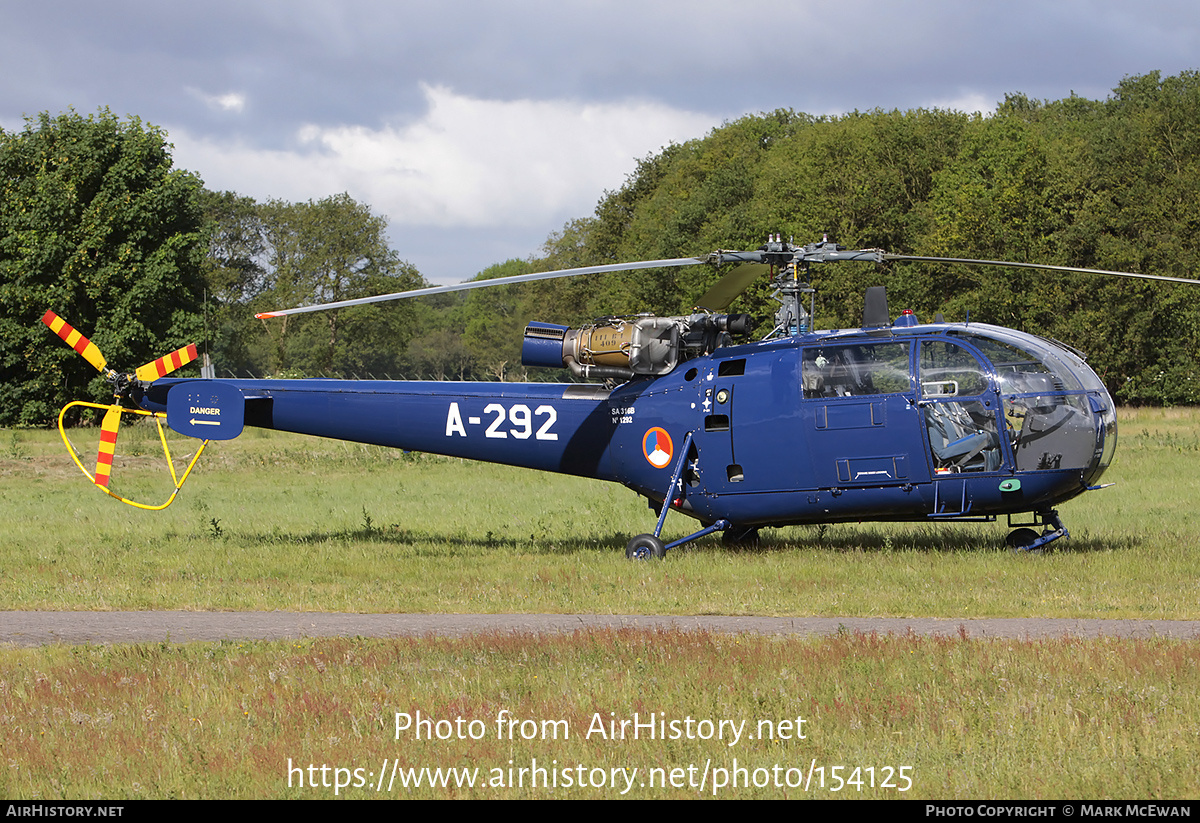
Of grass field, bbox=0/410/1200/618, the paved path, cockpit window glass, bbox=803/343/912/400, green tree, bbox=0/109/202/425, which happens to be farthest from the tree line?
the paved path

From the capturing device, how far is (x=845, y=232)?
6656 centimetres

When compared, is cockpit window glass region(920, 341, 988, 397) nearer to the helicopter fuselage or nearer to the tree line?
the helicopter fuselage

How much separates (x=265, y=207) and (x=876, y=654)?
93.8 m

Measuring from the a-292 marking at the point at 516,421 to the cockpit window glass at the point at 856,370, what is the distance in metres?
4.38

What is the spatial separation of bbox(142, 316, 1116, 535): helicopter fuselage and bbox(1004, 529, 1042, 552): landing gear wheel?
66 cm

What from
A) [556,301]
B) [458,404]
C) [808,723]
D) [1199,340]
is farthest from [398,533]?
Result: [556,301]

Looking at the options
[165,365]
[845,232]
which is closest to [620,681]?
[165,365]

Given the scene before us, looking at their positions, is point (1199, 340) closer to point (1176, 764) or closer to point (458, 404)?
point (458, 404)

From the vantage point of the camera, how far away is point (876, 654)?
1014cm

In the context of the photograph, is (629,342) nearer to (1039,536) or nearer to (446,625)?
(446,625)

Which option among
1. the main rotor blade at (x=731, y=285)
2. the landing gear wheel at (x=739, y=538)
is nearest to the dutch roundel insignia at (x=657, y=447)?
the landing gear wheel at (x=739, y=538)

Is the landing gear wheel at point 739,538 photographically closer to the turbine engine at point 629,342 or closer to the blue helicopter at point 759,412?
the blue helicopter at point 759,412

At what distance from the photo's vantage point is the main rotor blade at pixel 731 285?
16469mm

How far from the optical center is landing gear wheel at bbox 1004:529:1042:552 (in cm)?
1686
